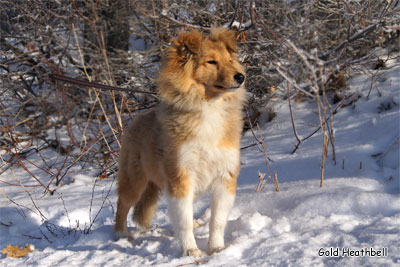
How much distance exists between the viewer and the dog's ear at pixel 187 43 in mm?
3385

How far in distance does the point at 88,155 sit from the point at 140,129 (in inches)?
128

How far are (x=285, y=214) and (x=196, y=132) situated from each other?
4.03 ft

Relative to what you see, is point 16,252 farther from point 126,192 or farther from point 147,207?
point 147,207

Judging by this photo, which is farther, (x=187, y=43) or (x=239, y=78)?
(x=187, y=43)

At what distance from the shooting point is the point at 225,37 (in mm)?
3635

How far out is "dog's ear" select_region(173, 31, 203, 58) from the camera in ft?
11.1

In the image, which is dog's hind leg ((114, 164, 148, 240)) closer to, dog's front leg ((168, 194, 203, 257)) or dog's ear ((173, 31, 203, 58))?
dog's front leg ((168, 194, 203, 257))

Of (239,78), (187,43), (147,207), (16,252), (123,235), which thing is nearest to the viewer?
(239,78)

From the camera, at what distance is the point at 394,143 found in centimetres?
458

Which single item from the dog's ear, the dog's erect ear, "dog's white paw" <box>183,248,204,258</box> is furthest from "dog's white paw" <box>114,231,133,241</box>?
the dog's erect ear

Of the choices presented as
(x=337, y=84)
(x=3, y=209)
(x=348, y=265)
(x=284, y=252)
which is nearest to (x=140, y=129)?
(x=284, y=252)

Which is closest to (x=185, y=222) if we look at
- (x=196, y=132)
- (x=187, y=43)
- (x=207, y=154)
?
(x=207, y=154)

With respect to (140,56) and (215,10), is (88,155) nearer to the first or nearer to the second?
(140,56)

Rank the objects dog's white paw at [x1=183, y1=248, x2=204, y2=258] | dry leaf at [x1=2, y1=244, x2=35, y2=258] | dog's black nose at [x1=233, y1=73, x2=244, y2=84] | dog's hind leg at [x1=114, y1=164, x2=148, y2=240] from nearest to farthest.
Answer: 1. dog's white paw at [x1=183, y1=248, x2=204, y2=258]
2. dog's black nose at [x1=233, y1=73, x2=244, y2=84]
3. dry leaf at [x1=2, y1=244, x2=35, y2=258]
4. dog's hind leg at [x1=114, y1=164, x2=148, y2=240]
